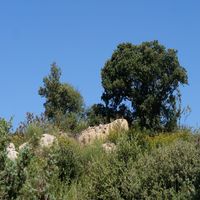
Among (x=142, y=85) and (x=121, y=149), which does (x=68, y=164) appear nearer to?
(x=121, y=149)

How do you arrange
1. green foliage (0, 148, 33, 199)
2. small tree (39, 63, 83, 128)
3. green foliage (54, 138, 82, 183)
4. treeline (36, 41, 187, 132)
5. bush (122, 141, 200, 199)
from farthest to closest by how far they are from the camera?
small tree (39, 63, 83, 128), treeline (36, 41, 187, 132), green foliage (54, 138, 82, 183), bush (122, 141, 200, 199), green foliage (0, 148, 33, 199)

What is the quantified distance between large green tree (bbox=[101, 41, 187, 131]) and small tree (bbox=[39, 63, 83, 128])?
658 centimetres

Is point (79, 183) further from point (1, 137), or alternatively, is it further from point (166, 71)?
point (166, 71)

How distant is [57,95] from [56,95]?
197 millimetres

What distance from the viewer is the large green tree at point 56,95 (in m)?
44.4

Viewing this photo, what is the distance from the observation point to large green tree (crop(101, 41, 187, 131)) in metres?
36.2

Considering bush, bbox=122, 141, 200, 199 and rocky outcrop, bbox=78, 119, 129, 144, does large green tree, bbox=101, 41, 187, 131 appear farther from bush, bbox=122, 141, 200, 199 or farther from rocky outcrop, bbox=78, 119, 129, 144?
bush, bbox=122, 141, 200, 199

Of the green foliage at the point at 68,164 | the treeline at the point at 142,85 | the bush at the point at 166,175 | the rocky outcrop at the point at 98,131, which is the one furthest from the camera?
the treeline at the point at 142,85

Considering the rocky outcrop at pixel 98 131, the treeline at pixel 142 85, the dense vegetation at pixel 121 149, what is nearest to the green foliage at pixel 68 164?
the dense vegetation at pixel 121 149

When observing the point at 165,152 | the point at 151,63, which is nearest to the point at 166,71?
the point at 151,63

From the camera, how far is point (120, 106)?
123 ft

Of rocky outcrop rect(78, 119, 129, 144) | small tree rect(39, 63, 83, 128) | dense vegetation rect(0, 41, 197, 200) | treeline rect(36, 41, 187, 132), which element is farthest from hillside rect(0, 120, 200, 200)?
small tree rect(39, 63, 83, 128)

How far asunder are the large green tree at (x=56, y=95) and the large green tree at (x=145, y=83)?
658 cm

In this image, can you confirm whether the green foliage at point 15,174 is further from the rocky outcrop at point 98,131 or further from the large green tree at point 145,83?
the large green tree at point 145,83
